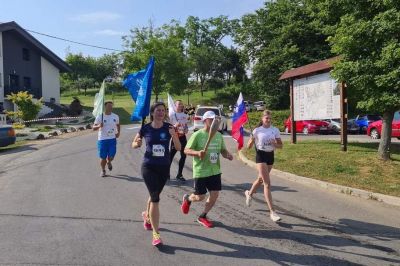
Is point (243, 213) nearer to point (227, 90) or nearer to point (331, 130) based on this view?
point (331, 130)

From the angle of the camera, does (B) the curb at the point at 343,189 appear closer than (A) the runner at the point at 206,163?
No

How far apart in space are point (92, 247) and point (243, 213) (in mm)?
2873

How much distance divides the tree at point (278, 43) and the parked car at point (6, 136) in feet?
90.4

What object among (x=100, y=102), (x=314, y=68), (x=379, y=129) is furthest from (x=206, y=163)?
(x=379, y=129)

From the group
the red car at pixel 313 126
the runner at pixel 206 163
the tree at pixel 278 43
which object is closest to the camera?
the runner at pixel 206 163

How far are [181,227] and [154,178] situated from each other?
1128mm

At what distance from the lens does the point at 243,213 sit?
808 cm

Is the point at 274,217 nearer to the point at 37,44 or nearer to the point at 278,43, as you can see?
the point at 278,43

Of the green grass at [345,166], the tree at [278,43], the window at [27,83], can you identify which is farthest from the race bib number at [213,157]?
the window at [27,83]

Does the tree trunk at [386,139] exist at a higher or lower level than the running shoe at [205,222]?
higher

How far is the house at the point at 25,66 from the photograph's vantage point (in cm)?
3994

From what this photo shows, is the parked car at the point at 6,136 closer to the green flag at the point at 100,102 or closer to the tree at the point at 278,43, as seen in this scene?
the green flag at the point at 100,102

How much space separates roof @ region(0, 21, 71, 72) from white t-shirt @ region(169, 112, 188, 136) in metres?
31.8

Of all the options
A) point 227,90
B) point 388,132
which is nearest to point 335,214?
point 388,132
